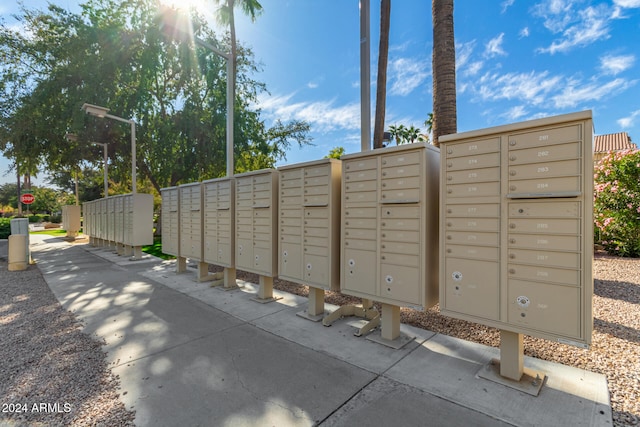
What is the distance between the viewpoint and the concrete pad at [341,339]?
3336mm

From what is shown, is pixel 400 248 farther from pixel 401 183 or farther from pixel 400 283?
pixel 401 183

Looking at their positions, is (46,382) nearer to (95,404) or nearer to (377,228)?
(95,404)

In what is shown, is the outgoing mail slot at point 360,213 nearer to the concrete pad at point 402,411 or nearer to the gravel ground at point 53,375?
the concrete pad at point 402,411

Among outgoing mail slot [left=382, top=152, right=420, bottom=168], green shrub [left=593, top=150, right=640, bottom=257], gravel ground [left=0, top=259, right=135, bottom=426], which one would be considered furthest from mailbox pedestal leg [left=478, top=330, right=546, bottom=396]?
green shrub [left=593, top=150, right=640, bottom=257]

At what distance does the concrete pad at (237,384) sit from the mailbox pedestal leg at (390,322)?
834 millimetres

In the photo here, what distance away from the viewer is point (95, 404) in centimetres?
253

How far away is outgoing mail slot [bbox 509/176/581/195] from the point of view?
248 cm

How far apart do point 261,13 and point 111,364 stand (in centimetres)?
1469

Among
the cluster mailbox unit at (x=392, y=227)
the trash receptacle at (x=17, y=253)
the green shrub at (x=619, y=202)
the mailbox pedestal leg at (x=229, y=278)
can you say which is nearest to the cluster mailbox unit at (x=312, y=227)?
the cluster mailbox unit at (x=392, y=227)

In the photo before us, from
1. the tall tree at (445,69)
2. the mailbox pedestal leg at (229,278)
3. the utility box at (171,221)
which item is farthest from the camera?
the utility box at (171,221)

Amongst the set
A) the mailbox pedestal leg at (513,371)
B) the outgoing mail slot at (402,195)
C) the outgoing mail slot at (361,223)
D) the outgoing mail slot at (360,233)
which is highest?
the outgoing mail slot at (402,195)

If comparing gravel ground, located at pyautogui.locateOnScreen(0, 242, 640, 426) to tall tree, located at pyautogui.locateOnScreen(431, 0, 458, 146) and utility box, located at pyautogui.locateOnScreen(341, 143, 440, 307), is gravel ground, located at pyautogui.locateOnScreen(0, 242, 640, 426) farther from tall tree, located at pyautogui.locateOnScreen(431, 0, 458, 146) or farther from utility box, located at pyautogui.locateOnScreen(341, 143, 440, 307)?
tall tree, located at pyautogui.locateOnScreen(431, 0, 458, 146)

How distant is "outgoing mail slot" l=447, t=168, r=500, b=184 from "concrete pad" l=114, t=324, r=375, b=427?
2198mm

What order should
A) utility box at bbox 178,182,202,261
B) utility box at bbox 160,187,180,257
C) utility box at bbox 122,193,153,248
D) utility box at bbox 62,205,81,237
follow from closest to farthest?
utility box at bbox 178,182,202,261
utility box at bbox 160,187,180,257
utility box at bbox 122,193,153,248
utility box at bbox 62,205,81,237
